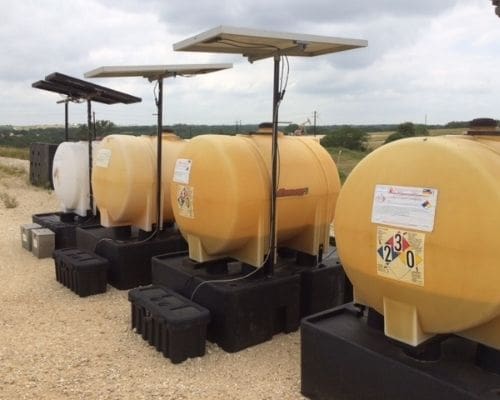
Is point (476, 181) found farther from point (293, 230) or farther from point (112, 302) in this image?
point (112, 302)

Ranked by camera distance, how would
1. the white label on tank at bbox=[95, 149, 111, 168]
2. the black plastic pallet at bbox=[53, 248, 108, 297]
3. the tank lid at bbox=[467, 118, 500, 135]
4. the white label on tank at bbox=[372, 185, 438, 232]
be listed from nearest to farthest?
the white label on tank at bbox=[372, 185, 438, 232] → the tank lid at bbox=[467, 118, 500, 135] → the black plastic pallet at bbox=[53, 248, 108, 297] → the white label on tank at bbox=[95, 149, 111, 168]

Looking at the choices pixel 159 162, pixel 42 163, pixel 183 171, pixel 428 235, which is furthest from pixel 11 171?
pixel 428 235

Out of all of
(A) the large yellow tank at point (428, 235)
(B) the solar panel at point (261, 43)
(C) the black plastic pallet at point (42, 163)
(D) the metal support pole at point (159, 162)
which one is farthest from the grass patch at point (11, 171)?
(A) the large yellow tank at point (428, 235)

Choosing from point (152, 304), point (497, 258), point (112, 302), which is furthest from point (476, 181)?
point (112, 302)

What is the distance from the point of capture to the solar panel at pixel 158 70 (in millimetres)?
5812

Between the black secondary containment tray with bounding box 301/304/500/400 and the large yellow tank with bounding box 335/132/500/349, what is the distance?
6.6 inches

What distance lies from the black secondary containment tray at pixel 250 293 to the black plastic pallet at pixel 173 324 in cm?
19

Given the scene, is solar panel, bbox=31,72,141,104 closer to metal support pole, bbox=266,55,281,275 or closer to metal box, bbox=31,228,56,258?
metal box, bbox=31,228,56,258

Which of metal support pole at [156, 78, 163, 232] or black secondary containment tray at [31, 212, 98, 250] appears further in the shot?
black secondary containment tray at [31, 212, 98, 250]

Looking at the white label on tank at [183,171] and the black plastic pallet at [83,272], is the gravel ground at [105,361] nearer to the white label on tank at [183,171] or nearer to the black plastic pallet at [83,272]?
the black plastic pallet at [83,272]

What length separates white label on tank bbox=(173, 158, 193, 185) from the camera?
4.65 m

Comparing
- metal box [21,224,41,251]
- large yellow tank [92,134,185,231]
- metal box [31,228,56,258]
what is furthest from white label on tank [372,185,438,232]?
metal box [21,224,41,251]

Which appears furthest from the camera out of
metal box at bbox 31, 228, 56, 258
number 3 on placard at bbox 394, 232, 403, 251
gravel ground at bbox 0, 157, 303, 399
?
metal box at bbox 31, 228, 56, 258

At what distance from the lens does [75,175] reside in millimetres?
7340
